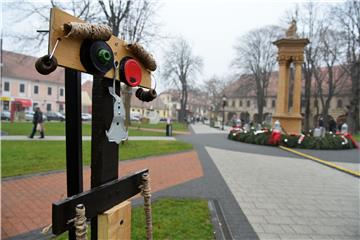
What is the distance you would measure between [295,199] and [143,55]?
5034 mm

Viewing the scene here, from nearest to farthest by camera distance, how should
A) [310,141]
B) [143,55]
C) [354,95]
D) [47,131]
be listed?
[143,55], [310,141], [47,131], [354,95]

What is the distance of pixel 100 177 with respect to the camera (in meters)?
1.66

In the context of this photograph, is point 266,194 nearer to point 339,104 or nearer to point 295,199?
point 295,199

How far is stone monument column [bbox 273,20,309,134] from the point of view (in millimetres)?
17594

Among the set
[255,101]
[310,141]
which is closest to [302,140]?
[310,141]

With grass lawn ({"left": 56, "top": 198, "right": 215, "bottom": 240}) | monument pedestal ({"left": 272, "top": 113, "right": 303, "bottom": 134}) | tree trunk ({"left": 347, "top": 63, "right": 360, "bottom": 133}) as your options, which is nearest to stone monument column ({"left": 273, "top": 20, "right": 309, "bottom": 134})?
monument pedestal ({"left": 272, "top": 113, "right": 303, "bottom": 134})

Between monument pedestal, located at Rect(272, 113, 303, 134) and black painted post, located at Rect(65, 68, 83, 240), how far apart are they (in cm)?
1765

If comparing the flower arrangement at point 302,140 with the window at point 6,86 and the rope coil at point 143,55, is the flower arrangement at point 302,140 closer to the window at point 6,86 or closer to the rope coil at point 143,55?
the rope coil at point 143,55

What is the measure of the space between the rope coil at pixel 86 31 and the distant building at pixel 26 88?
50489mm

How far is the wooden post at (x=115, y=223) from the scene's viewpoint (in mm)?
1640

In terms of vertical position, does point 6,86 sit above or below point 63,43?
above

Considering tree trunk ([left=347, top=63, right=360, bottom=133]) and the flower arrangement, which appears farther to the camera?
tree trunk ([left=347, top=63, right=360, bottom=133])

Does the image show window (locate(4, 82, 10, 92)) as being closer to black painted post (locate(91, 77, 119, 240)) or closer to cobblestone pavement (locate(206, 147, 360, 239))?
cobblestone pavement (locate(206, 147, 360, 239))

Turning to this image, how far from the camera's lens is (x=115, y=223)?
1.71 meters
